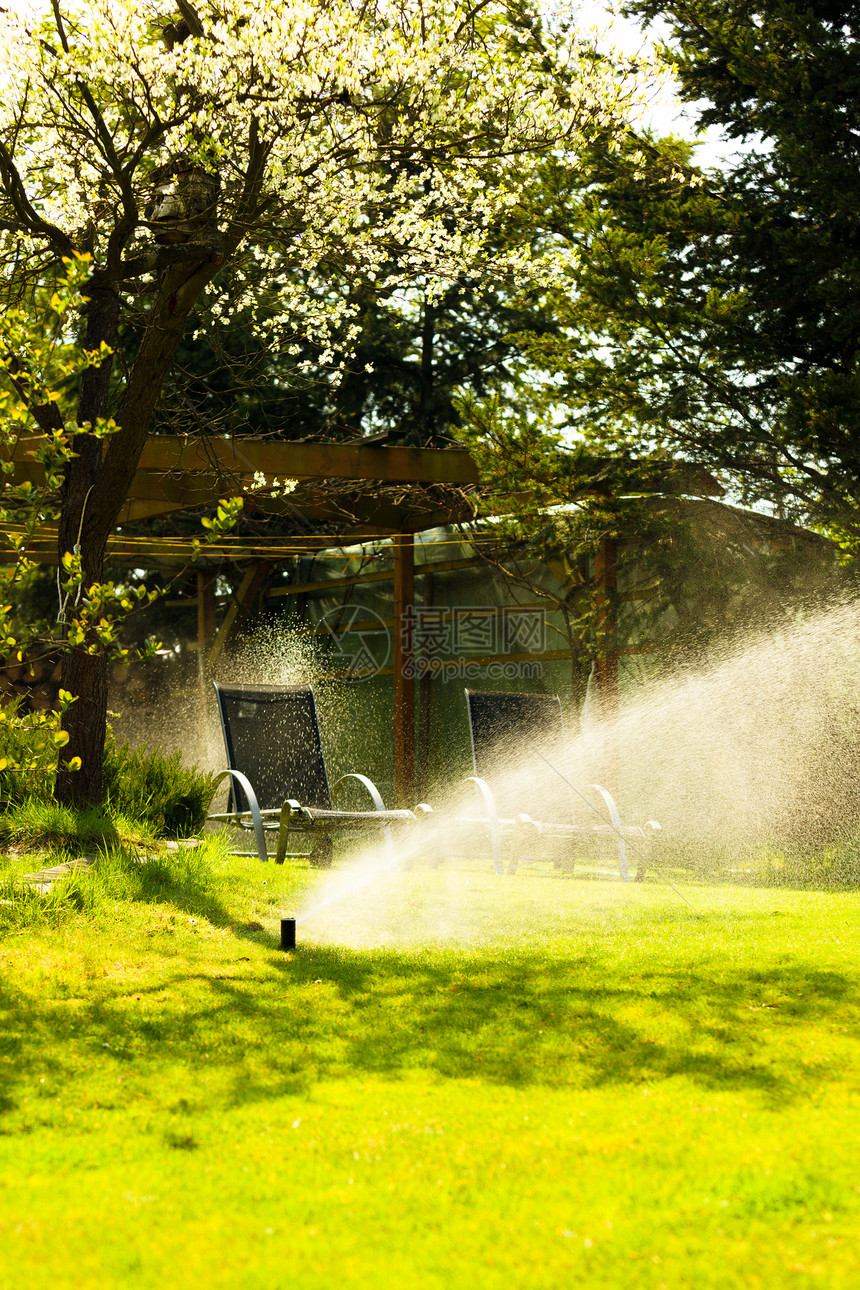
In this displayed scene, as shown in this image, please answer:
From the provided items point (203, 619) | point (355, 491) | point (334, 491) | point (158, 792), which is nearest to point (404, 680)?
point (355, 491)

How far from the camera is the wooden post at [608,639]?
33.6 ft

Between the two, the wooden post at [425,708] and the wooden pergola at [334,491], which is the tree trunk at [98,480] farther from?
the wooden post at [425,708]

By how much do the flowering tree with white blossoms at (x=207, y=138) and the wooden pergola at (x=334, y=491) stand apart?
202 centimetres

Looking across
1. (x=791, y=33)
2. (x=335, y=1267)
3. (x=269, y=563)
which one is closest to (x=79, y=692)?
(x=335, y=1267)

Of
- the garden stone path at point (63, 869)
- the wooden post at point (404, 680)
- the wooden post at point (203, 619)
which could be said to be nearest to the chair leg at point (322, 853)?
Result: the garden stone path at point (63, 869)

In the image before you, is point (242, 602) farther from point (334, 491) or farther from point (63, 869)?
point (63, 869)

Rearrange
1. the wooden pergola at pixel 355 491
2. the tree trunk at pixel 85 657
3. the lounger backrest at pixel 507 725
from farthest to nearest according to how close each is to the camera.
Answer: the wooden pergola at pixel 355 491, the lounger backrest at pixel 507 725, the tree trunk at pixel 85 657

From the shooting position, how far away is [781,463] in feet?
27.7

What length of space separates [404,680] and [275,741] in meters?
4.18

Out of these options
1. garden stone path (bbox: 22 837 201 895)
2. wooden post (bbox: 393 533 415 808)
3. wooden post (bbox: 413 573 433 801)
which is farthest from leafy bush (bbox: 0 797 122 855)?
wooden post (bbox: 413 573 433 801)

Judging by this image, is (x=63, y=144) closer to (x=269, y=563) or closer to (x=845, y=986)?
(x=845, y=986)

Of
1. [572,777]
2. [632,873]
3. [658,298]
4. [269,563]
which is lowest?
[632,873]

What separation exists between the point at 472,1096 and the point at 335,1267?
39.8 inches

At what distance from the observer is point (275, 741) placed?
798cm
